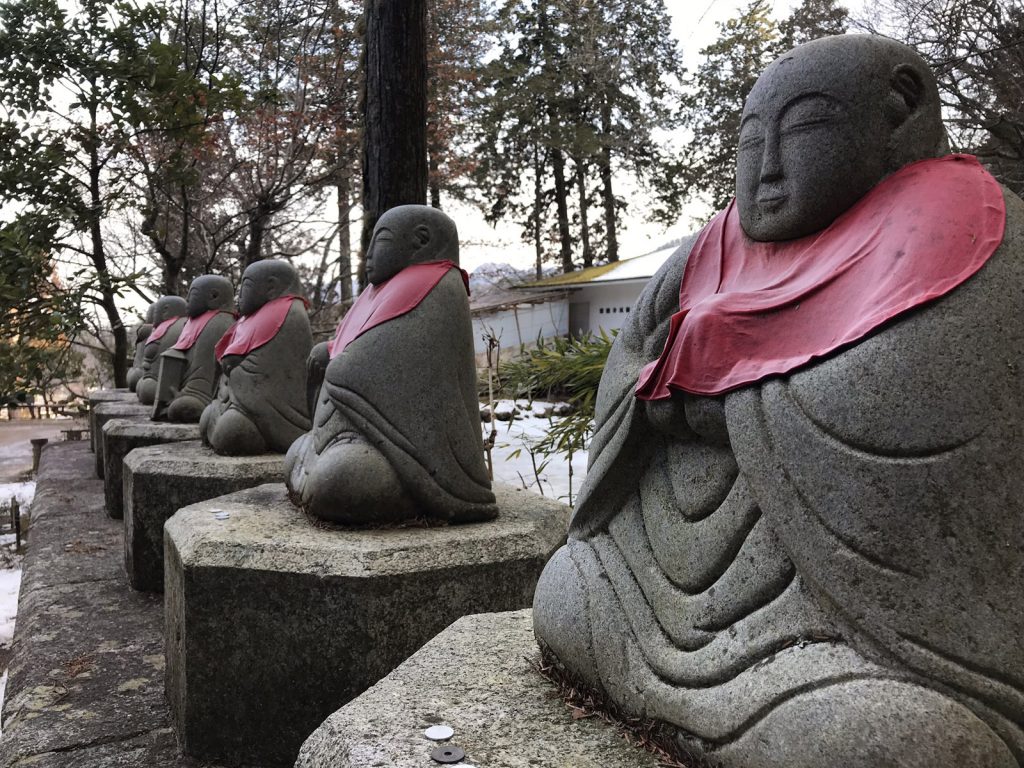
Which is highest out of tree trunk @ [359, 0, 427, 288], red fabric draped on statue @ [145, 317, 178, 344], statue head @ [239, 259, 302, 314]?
tree trunk @ [359, 0, 427, 288]

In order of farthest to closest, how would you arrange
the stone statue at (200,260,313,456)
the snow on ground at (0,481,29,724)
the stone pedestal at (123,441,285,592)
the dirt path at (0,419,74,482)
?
the dirt path at (0,419,74,482) → the snow on ground at (0,481,29,724) → the stone statue at (200,260,313,456) → the stone pedestal at (123,441,285,592)

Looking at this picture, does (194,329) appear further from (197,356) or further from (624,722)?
(624,722)

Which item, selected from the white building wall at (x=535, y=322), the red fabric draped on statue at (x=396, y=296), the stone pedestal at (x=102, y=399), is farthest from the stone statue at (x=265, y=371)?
the white building wall at (x=535, y=322)

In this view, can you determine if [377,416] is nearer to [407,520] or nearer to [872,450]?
[407,520]

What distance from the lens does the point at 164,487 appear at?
410cm

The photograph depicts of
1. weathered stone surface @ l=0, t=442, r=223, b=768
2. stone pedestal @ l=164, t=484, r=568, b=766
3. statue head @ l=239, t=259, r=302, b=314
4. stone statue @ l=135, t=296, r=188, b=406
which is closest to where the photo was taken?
stone pedestal @ l=164, t=484, r=568, b=766

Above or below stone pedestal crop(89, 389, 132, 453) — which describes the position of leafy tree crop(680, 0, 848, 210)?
above

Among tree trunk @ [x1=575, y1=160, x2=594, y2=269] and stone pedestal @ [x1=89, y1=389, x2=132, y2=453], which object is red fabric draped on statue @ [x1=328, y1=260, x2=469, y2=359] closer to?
stone pedestal @ [x1=89, y1=389, x2=132, y2=453]

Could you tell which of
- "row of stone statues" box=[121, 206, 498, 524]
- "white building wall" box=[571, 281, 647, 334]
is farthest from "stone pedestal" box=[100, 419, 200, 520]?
"white building wall" box=[571, 281, 647, 334]

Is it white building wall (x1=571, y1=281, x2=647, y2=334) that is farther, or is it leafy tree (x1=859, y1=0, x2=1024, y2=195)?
white building wall (x1=571, y1=281, x2=647, y2=334)

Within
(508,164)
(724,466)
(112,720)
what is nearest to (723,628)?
(724,466)

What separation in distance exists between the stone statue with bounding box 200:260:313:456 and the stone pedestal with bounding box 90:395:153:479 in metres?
2.57

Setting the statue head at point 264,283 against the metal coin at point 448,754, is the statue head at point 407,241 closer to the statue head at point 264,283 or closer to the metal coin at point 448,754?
the statue head at point 264,283

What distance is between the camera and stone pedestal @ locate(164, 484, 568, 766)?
2572 millimetres
